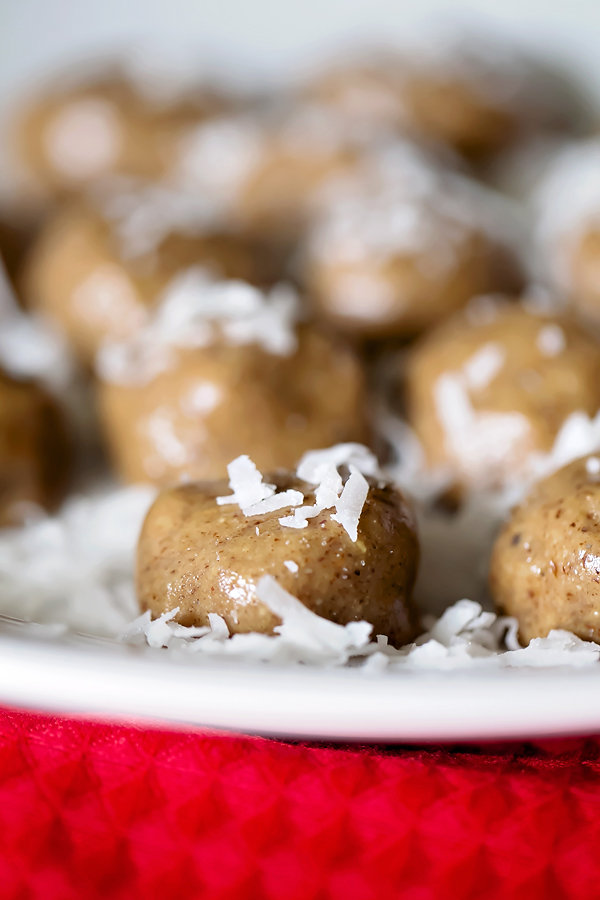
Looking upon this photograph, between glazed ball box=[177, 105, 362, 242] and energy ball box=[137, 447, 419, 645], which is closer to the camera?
energy ball box=[137, 447, 419, 645]

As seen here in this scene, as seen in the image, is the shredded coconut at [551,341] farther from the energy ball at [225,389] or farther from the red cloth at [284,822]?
the red cloth at [284,822]

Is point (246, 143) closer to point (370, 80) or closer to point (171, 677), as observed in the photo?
point (370, 80)

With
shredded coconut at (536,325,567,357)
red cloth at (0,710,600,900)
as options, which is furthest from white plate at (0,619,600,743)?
shredded coconut at (536,325,567,357)

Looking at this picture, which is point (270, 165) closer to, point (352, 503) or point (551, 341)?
point (551, 341)

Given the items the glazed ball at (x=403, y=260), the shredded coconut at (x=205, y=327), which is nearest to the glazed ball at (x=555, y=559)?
the shredded coconut at (x=205, y=327)

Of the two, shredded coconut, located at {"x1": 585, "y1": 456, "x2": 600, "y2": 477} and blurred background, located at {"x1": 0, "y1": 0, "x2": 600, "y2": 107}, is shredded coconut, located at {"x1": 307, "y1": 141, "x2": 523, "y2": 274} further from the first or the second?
blurred background, located at {"x1": 0, "y1": 0, "x2": 600, "y2": 107}

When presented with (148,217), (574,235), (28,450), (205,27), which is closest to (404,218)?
(574,235)
